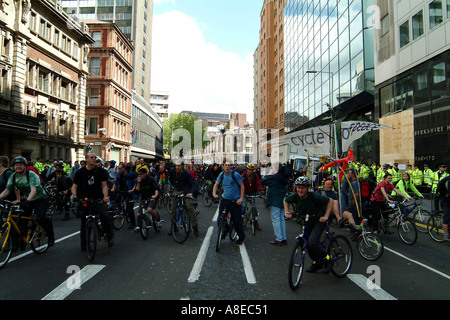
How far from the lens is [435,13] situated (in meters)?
16.3

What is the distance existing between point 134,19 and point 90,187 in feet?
203

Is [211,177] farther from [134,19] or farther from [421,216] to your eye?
[134,19]

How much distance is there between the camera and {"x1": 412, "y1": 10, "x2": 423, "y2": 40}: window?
17.5 m

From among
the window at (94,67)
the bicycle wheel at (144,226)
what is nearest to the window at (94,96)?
the window at (94,67)

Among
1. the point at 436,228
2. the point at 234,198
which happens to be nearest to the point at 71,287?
the point at 234,198

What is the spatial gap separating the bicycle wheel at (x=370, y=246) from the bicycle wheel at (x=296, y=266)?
223 centimetres

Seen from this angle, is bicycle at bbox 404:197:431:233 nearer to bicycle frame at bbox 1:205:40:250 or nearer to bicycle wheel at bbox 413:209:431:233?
bicycle wheel at bbox 413:209:431:233

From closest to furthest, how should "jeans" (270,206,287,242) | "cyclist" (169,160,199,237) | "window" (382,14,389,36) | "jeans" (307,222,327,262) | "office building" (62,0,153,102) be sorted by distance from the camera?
"jeans" (307,222,327,262), "jeans" (270,206,287,242), "cyclist" (169,160,199,237), "window" (382,14,389,36), "office building" (62,0,153,102)

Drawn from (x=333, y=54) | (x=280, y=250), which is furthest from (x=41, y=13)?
(x=280, y=250)

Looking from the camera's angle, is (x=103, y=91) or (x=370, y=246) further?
(x=103, y=91)

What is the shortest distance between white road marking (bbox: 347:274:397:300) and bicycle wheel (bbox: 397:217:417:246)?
3.18 metres

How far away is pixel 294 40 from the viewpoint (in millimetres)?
44719

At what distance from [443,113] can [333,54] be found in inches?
602

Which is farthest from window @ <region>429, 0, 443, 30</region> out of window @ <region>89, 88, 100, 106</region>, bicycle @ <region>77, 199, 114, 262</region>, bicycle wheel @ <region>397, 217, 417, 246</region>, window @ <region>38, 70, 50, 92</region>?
window @ <region>89, 88, 100, 106</region>
